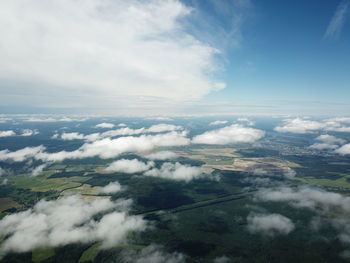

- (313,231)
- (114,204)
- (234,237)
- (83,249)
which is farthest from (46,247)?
(313,231)

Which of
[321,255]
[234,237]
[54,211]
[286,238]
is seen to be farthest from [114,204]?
[321,255]

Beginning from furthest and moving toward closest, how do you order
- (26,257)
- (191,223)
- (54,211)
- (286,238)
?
(54,211)
(191,223)
(286,238)
(26,257)

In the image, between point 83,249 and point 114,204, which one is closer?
point 83,249

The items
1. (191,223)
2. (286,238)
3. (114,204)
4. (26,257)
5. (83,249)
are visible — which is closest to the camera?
(26,257)

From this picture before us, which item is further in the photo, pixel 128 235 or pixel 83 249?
pixel 128 235

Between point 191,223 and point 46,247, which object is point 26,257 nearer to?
point 46,247

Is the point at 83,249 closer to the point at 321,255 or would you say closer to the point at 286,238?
the point at 286,238

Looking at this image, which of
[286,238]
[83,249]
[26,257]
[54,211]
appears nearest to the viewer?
[26,257]

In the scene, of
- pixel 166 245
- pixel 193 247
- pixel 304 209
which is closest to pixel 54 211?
pixel 166 245

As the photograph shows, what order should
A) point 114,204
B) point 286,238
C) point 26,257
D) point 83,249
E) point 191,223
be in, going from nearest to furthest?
point 26,257 < point 83,249 < point 286,238 < point 191,223 < point 114,204
